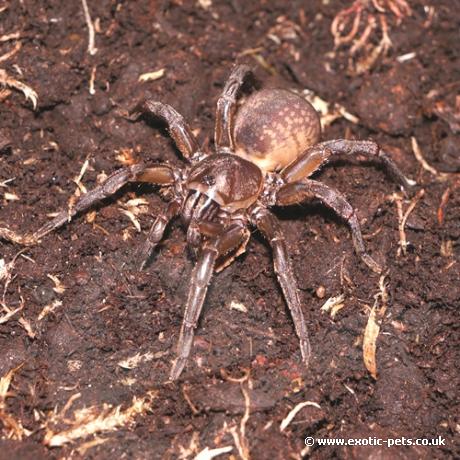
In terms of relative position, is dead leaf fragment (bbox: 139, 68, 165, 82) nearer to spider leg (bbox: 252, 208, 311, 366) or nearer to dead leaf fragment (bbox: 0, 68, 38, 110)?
dead leaf fragment (bbox: 0, 68, 38, 110)

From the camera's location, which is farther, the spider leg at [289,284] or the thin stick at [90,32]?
the thin stick at [90,32]

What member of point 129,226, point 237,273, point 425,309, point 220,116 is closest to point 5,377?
point 129,226

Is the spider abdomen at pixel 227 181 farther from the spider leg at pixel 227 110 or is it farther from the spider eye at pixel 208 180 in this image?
the spider leg at pixel 227 110

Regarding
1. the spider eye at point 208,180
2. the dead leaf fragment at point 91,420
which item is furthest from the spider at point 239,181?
the dead leaf fragment at point 91,420

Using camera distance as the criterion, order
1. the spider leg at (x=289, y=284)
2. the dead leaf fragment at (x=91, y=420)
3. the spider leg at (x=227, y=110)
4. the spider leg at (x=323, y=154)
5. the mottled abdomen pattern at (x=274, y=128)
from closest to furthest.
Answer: the dead leaf fragment at (x=91, y=420)
the spider leg at (x=289, y=284)
the spider leg at (x=323, y=154)
the mottled abdomen pattern at (x=274, y=128)
the spider leg at (x=227, y=110)

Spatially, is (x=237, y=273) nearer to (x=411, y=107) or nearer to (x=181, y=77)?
(x=181, y=77)
